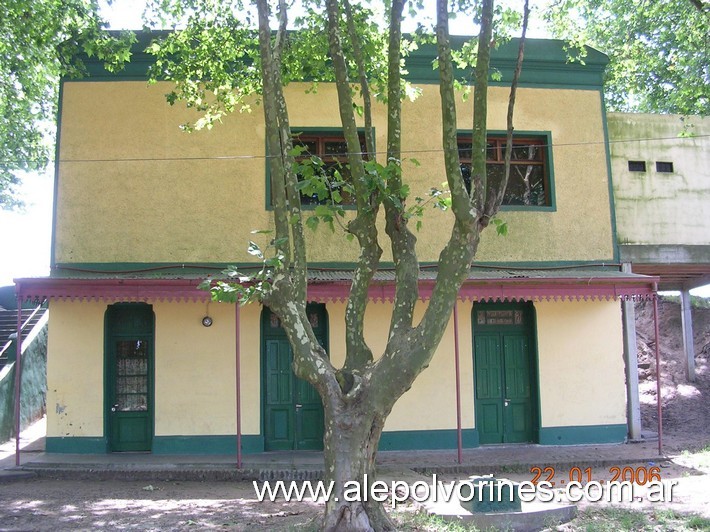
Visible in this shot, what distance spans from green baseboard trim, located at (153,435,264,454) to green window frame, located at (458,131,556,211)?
5865 mm

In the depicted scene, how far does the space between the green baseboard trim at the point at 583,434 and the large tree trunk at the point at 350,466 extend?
6187mm

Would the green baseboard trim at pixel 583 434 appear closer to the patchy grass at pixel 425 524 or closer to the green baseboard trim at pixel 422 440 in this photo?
the green baseboard trim at pixel 422 440

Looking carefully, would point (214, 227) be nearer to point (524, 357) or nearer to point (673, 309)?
point (524, 357)

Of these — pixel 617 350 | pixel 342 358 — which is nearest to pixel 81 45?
pixel 342 358

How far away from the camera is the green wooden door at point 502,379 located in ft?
38.8

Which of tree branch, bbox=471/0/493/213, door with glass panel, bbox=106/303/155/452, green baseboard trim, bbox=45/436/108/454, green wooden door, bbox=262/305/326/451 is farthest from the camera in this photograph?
green wooden door, bbox=262/305/326/451

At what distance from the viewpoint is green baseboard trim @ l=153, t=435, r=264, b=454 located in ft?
36.0

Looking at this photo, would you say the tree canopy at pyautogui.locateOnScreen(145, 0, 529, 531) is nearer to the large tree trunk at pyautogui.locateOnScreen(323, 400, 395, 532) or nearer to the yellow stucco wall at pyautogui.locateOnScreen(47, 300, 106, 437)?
the large tree trunk at pyautogui.locateOnScreen(323, 400, 395, 532)

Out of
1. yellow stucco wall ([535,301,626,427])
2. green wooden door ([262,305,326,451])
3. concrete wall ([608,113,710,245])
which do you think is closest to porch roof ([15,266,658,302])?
yellow stucco wall ([535,301,626,427])

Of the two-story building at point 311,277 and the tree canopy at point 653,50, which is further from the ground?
the tree canopy at point 653,50

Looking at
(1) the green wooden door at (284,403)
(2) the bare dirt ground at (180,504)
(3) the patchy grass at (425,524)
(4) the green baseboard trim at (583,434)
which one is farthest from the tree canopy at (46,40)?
(4) the green baseboard trim at (583,434)

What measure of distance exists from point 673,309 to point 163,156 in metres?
14.4

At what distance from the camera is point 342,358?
37.0 feet

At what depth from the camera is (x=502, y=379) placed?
11.9 meters
